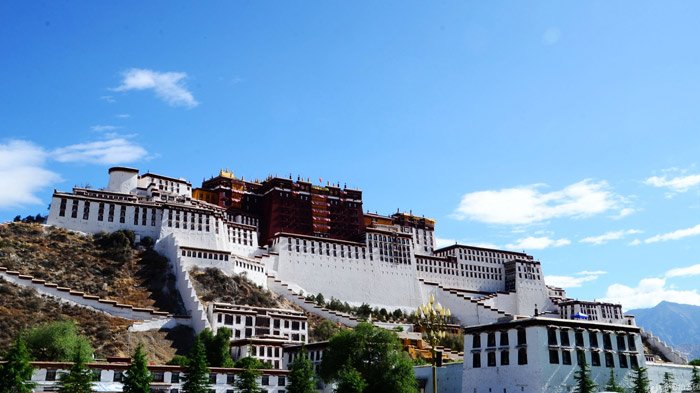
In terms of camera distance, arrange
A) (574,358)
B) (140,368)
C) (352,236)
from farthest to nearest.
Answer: (352,236)
(574,358)
(140,368)

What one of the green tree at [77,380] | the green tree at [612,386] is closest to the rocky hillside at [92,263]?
the green tree at [77,380]

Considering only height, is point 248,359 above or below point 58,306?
below

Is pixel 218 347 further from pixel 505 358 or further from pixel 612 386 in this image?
pixel 612 386

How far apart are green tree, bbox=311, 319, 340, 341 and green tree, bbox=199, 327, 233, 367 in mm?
14972

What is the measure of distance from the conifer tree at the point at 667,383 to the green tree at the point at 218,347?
35.8 metres

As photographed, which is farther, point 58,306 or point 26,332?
point 58,306

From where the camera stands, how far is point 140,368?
147 ft

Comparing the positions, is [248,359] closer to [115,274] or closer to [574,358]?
[574,358]

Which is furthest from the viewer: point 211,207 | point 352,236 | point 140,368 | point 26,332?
point 352,236

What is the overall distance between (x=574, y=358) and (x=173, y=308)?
45454mm

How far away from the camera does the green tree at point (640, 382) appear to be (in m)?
48.2

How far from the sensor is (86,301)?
7131 centimetres

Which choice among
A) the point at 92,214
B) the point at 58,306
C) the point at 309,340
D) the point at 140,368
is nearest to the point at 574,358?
the point at 140,368

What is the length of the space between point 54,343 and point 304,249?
4874cm
